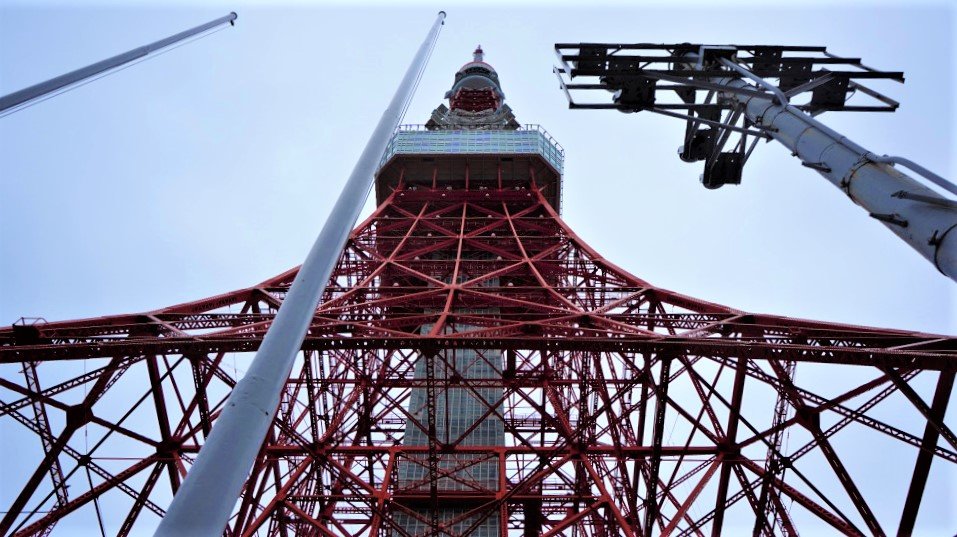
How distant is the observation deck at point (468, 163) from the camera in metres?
31.5

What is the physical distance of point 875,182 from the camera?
573cm

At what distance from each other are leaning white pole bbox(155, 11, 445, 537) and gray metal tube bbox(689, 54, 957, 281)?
13.2ft

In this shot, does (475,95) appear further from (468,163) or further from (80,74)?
(80,74)

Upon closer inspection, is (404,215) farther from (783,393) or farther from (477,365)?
(783,393)

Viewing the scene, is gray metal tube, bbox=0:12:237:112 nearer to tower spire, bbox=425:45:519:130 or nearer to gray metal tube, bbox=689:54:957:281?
gray metal tube, bbox=689:54:957:281

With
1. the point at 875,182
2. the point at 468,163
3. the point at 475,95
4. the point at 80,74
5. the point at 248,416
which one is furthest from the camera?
the point at 475,95

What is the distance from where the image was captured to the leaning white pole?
340cm

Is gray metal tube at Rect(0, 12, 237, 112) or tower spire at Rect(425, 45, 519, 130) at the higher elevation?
tower spire at Rect(425, 45, 519, 130)

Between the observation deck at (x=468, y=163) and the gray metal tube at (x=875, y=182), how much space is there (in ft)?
79.3

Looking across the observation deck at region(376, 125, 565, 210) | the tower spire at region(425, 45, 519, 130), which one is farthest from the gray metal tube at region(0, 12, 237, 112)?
the tower spire at region(425, 45, 519, 130)

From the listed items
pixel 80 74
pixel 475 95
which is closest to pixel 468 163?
pixel 475 95

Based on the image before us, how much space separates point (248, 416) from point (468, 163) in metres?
28.3

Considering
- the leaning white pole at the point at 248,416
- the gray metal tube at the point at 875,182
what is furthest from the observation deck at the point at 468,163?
the leaning white pole at the point at 248,416

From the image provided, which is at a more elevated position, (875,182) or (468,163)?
(468,163)
